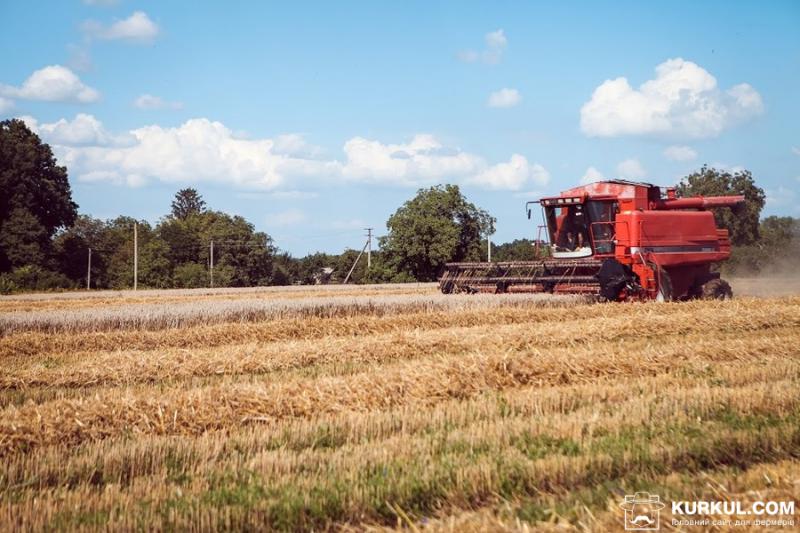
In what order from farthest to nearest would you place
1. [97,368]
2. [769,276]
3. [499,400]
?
[769,276], [97,368], [499,400]

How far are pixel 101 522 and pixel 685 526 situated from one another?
3141 mm

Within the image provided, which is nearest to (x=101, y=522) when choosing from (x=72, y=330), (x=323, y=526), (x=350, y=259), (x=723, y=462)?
(x=323, y=526)

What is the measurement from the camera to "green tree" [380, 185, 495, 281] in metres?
52.1

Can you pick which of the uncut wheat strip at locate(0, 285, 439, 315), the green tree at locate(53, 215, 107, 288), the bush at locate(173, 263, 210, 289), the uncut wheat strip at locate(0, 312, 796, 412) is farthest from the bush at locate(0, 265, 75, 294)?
the uncut wheat strip at locate(0, 312, 796, 412)

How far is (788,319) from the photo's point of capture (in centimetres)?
1483

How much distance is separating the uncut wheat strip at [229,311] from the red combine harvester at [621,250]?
1.05 m

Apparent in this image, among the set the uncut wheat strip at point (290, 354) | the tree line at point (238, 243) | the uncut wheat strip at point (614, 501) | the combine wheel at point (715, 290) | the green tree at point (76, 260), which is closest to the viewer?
the uncut wheat strip at point (614, 501)

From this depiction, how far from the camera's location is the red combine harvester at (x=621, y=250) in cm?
1911

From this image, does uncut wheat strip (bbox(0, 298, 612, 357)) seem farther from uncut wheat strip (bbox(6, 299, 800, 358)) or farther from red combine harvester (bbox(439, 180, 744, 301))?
red combine harvester (bbox(439, 180, 744, 301))

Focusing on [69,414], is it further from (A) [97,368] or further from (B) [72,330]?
(B) [72,330]

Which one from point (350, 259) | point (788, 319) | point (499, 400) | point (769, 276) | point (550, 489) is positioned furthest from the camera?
point (350, 259)

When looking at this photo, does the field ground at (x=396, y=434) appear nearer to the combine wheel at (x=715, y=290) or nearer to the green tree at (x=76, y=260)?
the combine wheel at (x=715, y=290)

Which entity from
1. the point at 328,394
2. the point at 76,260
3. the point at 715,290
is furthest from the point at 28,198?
the point at 328,394

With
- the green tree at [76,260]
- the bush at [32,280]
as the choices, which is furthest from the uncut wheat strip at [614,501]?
the green tree at [76,260]
